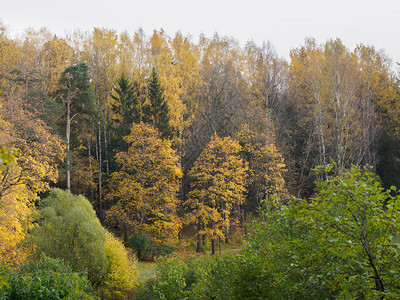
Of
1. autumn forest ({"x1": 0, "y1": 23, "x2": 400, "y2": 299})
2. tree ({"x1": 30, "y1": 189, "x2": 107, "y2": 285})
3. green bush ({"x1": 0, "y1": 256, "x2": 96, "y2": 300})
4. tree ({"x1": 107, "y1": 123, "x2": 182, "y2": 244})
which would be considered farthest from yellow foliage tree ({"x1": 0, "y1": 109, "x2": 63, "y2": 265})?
tree ({"x1": 107, "y1": 123, "x2": 182, "y2": 244})

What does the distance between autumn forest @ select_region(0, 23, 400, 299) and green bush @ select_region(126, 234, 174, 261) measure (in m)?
0.13

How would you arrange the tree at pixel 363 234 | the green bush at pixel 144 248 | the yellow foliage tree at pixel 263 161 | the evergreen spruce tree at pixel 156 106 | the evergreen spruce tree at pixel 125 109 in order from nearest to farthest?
1. the tree at pixel 363 234
2. the green bush at pixel 144 248
3. the yellow foliage tree at pixel 263 161
4. the evergreen spruce tree at pixel 156 106
5. the evergreen spruce tree at pixel 125 109

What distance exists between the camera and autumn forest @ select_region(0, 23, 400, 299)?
4344 millimetres

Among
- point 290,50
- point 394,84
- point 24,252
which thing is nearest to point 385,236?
point 24,252

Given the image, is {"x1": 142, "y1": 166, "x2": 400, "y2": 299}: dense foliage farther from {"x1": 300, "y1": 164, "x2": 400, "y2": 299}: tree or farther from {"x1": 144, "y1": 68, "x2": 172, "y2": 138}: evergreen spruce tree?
{"x1": 144, "y1": 68, "x2": 172, "y2": 138}: evergreen spruce tree

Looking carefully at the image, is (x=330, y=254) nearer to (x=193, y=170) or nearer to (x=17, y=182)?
(x=17, y=182)

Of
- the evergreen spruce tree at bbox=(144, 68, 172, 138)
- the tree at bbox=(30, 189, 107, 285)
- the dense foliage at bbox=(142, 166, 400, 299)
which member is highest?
the evergreen spruce tree at bbox=(144, 68, 172, 138)

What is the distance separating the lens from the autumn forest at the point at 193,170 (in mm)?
4344

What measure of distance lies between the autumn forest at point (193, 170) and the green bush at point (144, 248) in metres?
0.13

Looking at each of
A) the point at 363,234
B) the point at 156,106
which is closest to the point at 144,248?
the point at 156,106

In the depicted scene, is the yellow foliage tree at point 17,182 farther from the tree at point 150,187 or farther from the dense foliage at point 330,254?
the dense foliage at point 330,254

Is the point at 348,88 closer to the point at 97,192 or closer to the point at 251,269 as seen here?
the point at 251,269

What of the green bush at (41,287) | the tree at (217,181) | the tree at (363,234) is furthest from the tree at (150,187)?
the tree at (363,234)

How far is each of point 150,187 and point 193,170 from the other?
3277mm
